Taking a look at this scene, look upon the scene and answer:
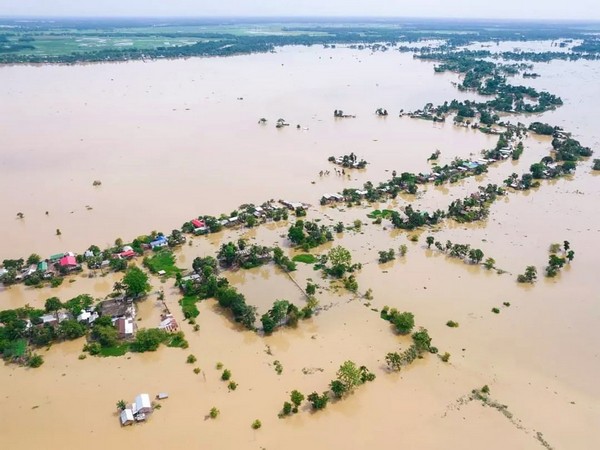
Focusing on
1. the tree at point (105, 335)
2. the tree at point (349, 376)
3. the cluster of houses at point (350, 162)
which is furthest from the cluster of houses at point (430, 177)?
the tree at point (105, 335)

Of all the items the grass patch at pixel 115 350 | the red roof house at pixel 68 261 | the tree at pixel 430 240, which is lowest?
the grass patch at pixel 115 350

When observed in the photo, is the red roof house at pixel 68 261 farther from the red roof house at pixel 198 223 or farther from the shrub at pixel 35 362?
the red roof house at pixel 198 223

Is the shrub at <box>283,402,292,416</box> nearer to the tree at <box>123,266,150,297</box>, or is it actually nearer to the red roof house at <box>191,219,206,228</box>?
the tree at <box>123,266,150,297</box>

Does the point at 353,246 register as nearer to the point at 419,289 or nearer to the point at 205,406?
the point at 419,289

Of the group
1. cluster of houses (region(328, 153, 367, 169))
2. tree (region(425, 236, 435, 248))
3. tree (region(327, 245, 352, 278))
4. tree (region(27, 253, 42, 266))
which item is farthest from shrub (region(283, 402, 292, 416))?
cluster of houses (region(328, 153, 367, 169))

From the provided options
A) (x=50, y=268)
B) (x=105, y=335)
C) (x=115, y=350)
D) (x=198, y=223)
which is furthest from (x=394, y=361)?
(x=50, y=268)

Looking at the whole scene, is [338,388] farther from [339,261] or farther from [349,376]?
[339,261]
